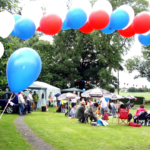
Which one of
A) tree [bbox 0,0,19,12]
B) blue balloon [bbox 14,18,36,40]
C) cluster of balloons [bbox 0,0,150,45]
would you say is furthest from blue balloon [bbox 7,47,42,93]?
tree [bbox 0,0,19,12]

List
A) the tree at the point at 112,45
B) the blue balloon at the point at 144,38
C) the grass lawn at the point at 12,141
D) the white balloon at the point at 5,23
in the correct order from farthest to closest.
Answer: the tree at the point at 112,45, the blue balloon at the point at 144,38, the grass lawn at the point at 12,141, the white balloon at the point at 5,23

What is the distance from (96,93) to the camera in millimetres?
14094

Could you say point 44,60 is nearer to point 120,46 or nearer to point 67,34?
point 67,34

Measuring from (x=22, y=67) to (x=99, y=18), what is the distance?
7.73 ft

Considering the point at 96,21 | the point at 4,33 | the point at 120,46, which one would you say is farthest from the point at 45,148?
the point at 120,46

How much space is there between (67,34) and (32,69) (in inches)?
1079

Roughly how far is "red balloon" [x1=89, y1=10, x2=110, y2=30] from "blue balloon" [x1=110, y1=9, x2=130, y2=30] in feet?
0.65

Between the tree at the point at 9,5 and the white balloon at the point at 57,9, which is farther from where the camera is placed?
the tree at the point at 9,5

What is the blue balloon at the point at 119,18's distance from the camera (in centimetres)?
574

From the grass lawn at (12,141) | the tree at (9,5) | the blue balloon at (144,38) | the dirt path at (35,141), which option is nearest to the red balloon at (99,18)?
the blue balloon at (144,38)

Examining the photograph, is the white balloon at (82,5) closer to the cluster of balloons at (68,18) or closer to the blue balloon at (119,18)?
the cluster of balloons at (68,18)

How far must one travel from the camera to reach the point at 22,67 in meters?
5.13

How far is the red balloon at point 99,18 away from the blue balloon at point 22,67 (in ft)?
5.92

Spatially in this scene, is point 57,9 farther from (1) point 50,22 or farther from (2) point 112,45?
(2) point 112,45
